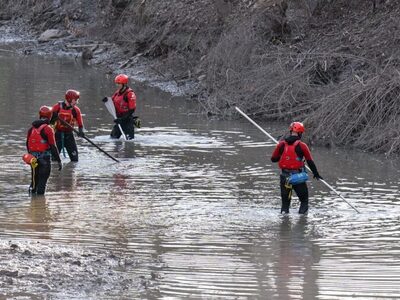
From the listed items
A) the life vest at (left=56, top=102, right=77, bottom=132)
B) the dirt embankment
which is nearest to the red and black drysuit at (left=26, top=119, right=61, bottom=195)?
the life vest at (left=56, top=102, right=77, bottom=132)

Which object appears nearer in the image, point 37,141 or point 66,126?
point 37,141

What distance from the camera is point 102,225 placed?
14570 mm

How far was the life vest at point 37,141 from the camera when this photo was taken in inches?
649

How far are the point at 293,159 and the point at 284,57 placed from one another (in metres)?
12.5

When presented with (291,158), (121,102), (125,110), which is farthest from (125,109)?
(291,158)

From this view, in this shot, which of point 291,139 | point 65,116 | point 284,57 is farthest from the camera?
point 284,57

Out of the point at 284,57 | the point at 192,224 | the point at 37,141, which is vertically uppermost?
the point at 284,57

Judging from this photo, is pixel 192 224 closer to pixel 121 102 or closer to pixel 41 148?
pixel 41 148

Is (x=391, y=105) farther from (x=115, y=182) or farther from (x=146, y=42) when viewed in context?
(x=146, y=42)

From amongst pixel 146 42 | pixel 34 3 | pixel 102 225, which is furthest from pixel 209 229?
pixel 34 3

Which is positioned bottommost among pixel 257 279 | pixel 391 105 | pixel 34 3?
pixel 257 279

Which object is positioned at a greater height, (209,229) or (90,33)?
(90,33)

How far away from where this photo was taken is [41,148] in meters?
16.6

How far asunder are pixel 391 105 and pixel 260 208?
24.3 feet
